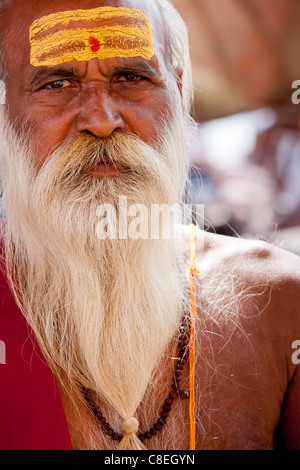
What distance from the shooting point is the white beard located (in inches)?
59.9

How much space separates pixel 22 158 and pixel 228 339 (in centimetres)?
87

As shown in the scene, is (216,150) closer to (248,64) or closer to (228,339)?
(248,64)

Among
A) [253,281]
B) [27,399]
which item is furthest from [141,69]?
[27,399]

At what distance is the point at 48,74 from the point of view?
1.60 m

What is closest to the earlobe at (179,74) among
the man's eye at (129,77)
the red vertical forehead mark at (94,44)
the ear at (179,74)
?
the ear at (179,74)

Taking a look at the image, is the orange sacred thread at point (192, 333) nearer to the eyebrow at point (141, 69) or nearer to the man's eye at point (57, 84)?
the eyebrow at point (141, 69)

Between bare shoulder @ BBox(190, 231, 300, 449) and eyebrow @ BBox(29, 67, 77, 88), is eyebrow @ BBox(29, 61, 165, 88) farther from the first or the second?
bare shoulder @ BBox(190, 231, 300, 449)

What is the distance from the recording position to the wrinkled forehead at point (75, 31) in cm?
158

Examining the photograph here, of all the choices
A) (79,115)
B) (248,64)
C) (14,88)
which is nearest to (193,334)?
(79,115)

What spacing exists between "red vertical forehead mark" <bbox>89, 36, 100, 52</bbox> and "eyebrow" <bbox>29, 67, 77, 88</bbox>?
0.30ft

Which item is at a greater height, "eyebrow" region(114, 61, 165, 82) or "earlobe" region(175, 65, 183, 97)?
"earlobe" region(175, 65, 183, 97)

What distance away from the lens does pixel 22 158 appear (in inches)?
64.6

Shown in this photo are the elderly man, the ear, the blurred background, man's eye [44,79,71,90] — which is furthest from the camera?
the blurred background
